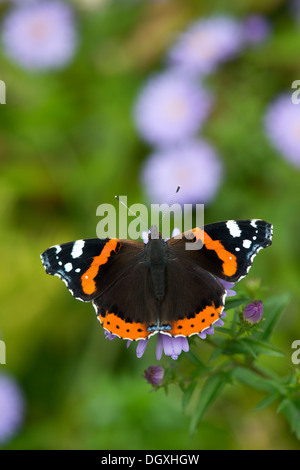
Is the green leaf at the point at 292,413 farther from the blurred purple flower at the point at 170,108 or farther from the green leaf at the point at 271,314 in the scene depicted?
the blurred purple flower at the point at 170,108

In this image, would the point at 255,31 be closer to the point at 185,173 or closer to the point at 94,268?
the point at 185,173

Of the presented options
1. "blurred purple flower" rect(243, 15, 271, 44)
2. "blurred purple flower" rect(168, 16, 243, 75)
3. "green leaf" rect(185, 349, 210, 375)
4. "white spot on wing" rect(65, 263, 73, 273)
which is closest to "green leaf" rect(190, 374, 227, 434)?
"green leaf" rect(185, 349, 210, 375)

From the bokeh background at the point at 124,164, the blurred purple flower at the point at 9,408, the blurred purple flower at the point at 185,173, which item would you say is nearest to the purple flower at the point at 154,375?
the bokeh background at the point at 124,164

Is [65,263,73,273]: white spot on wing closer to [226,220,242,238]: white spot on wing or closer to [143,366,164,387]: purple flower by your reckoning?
[143,366,164,387]: purple flower

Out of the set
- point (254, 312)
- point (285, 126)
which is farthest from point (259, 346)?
point (285, 126)

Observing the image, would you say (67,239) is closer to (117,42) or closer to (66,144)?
(66,144)
